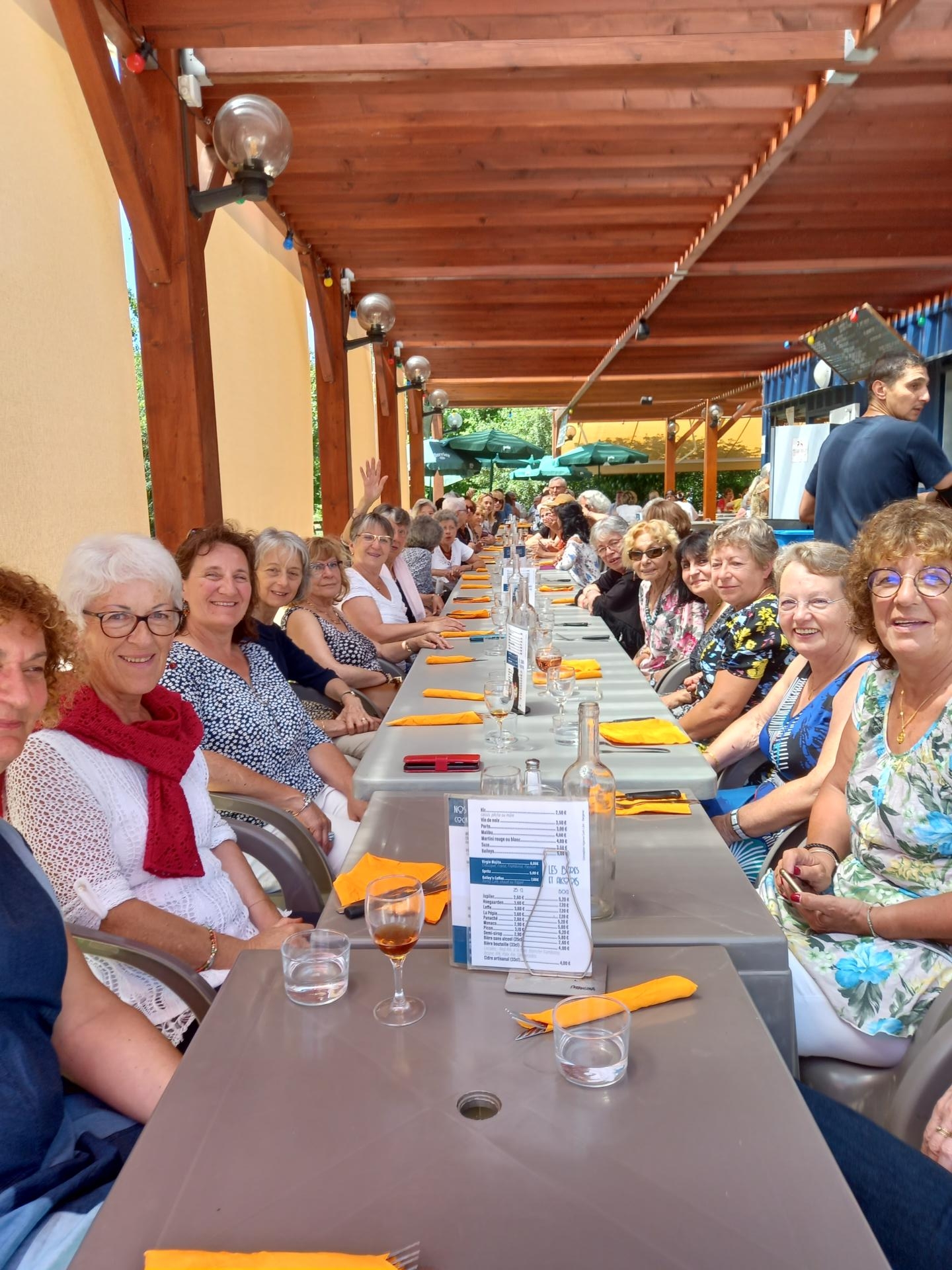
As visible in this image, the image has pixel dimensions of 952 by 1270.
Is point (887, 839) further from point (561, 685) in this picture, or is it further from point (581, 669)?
point (581, 669)

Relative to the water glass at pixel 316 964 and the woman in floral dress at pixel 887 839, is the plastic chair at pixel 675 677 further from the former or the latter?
the water glass at pixel 316 964

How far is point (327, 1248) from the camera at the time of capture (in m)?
0.77

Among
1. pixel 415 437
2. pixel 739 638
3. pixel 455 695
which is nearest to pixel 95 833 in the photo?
pixel 455 695

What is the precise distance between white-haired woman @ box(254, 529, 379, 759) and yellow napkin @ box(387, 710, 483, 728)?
2.50 feet

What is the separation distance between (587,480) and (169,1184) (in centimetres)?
2683

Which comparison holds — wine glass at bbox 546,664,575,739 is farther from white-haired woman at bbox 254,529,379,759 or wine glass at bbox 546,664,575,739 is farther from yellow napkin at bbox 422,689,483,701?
white-haired woman at bbox 254,529,379,759

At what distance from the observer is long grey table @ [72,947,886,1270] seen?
776mm

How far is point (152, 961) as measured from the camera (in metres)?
1.58

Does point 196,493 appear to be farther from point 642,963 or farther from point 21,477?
point 642,963

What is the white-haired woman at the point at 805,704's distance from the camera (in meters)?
2.24

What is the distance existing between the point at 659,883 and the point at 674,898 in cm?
6

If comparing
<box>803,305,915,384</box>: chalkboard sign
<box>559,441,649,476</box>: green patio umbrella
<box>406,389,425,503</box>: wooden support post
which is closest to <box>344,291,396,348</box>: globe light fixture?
<box>803,305,915,384</box>: chalkboard sign

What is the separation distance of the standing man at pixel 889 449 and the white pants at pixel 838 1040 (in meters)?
2.70

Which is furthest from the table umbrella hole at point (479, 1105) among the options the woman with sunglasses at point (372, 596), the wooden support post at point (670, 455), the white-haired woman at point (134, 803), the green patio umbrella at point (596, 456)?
the wooden support post at point (670, 455)
